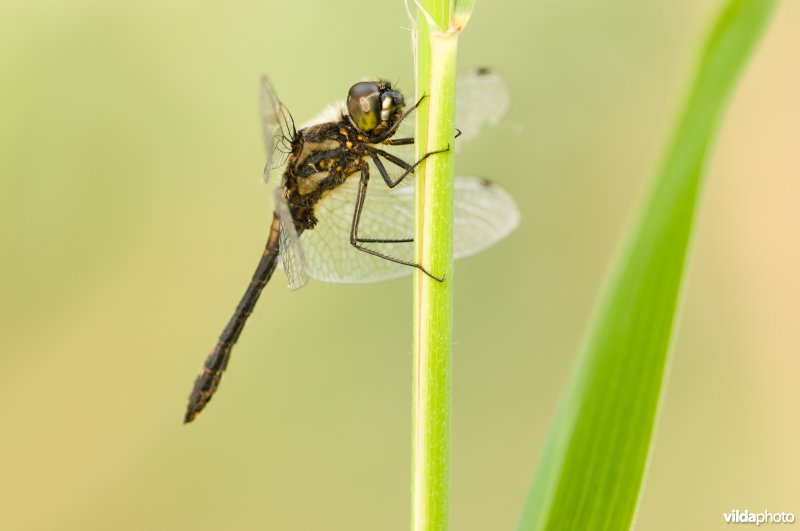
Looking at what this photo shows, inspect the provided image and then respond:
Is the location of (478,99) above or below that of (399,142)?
above

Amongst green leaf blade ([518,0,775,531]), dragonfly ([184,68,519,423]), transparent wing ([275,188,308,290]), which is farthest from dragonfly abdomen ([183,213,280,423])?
green leaf blade ([518,0,775,531])

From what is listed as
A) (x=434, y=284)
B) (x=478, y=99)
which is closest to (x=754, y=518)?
(x=434, y=284)

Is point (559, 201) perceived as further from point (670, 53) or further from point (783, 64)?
point (783, 64)

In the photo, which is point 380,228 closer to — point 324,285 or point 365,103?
point 365,103

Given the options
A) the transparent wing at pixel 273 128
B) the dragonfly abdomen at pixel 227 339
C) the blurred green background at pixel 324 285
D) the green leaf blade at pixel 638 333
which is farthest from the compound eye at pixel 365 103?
the blurred green background at pixel 324 285

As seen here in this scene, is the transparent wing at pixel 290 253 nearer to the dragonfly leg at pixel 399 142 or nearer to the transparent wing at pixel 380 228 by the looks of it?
the transparent wing at pixel 380 228

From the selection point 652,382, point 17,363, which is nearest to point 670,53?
point 652,382

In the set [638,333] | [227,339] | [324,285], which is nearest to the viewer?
[638,333]
